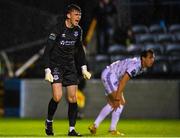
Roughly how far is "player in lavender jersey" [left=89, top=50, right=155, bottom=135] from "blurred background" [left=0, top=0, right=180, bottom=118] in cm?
515

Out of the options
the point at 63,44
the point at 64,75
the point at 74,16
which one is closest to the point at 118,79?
the point at 64,75

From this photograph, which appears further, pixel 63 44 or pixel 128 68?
pixel 128 68

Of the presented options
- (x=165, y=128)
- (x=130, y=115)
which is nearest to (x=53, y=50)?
(x=165, y=128)

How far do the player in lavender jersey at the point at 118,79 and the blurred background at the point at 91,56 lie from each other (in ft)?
16.9

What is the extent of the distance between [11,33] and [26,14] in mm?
736

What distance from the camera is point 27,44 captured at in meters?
20.2

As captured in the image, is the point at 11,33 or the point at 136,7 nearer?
the point at 11,33

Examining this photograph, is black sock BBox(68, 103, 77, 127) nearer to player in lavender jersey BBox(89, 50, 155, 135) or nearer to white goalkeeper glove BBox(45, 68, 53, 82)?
white goalkeeper glove BBox(45, 68, 53, 82)

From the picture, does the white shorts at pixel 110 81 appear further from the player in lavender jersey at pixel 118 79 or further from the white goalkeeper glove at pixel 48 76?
the white goalkeeper glove at pixel 48 76

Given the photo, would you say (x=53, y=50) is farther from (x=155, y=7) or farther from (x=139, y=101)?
(x=155, y=7)

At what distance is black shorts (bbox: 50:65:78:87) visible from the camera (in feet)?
39.8

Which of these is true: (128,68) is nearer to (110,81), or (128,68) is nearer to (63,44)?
(110,81)

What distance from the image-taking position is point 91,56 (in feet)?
66.9

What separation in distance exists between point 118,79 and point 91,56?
681cm
